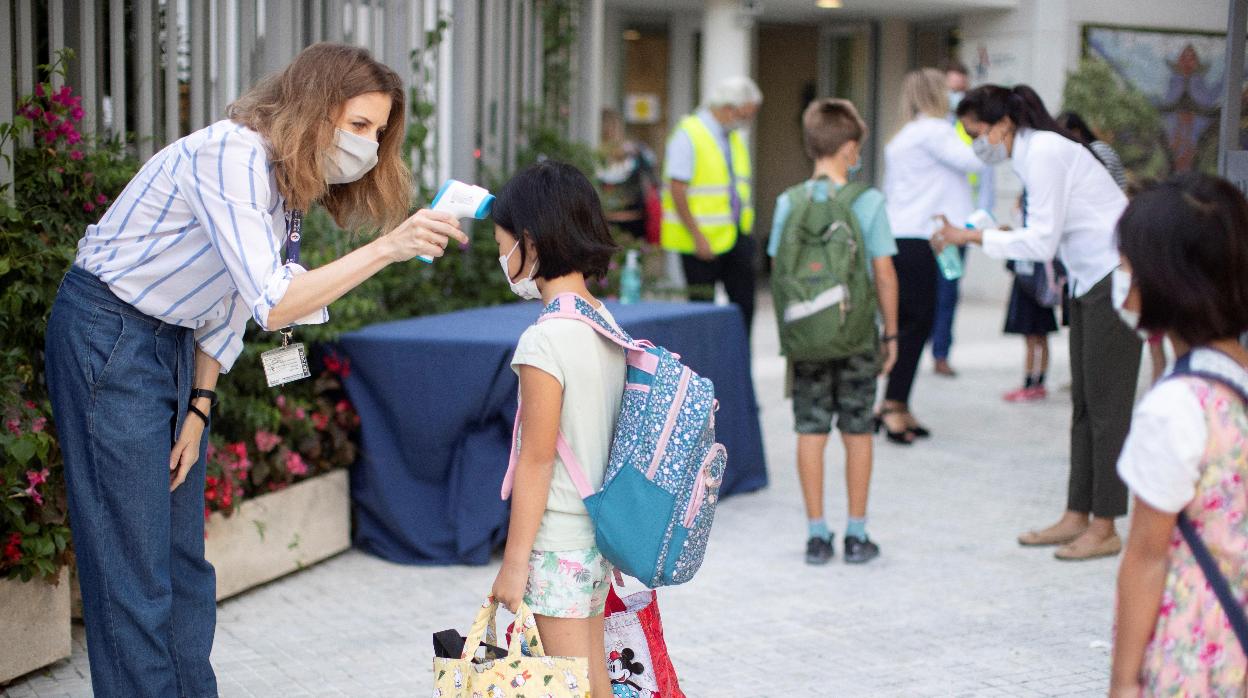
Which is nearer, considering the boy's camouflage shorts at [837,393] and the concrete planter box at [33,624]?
the concrete planter box at [33,624]

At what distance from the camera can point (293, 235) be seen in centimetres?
313

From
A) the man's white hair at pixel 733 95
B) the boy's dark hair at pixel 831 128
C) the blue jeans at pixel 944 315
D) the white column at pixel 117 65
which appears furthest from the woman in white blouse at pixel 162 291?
the blue jeans at pixel 944 315

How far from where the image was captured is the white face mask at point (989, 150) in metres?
5.42

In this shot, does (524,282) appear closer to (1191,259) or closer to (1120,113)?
(1191,259)

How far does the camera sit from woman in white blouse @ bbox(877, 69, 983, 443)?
24.6 ft

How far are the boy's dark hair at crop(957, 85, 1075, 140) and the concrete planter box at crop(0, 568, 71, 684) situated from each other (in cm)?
364

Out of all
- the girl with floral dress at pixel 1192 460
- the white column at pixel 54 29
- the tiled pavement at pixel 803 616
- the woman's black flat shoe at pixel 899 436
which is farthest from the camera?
the woman's black flat shoe at pixel 899 436

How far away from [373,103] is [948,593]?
9.64ft

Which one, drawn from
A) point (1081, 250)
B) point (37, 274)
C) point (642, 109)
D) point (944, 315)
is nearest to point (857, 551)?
point (1081, 250)

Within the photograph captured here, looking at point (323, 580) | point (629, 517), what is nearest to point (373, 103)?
point (629, 517)

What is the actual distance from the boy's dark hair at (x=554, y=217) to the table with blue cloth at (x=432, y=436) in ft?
6.93

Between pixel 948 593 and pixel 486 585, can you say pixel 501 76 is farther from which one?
pixel 948 593

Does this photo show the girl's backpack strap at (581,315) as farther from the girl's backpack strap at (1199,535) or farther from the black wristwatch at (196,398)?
the girl's backpack strap at (1199,535)

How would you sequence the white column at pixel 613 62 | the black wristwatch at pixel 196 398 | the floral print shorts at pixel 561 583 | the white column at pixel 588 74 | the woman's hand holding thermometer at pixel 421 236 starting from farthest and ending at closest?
the white column at pixel 613 62 < the white column at pixel 588 74 < the black wristwatch at pixel 196 398 < the floral print shorts at pixel 561 583 < the woman's hand holding thermometer at pixel 421 236
